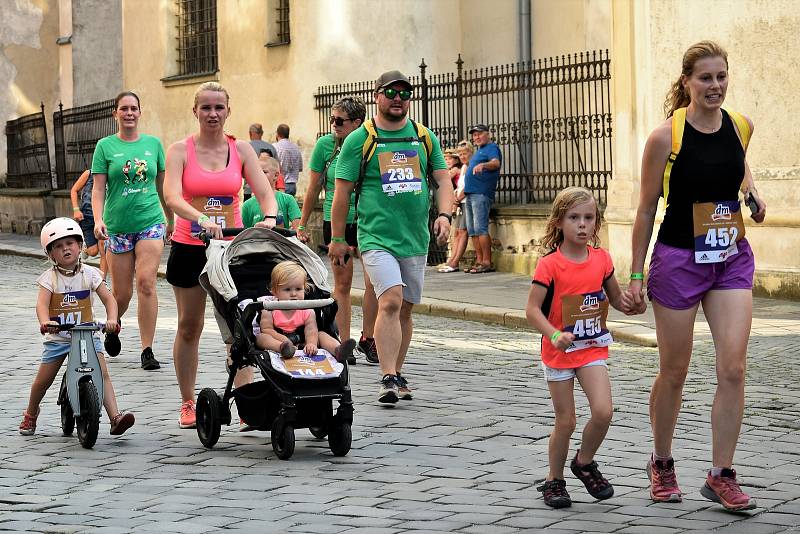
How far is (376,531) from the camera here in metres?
5.94

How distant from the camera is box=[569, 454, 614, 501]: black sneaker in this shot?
6.34 metres

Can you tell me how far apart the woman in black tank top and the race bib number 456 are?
0.54 ft

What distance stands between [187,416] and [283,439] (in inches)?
46.1

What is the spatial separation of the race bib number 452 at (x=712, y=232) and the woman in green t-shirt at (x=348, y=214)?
4570 mm

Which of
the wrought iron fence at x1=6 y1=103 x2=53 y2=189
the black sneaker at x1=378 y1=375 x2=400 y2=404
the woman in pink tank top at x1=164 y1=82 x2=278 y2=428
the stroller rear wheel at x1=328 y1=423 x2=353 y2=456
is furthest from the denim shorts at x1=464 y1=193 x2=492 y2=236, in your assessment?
the wrought iron fence at x1=6 y1=103 x2=53 y2=189

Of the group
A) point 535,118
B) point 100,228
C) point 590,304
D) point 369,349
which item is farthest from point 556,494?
point 535,118

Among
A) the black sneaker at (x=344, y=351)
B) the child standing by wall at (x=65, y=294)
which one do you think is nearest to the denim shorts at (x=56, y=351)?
the child standing by wall at (x=65, y=294)

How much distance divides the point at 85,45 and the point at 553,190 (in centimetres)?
2248

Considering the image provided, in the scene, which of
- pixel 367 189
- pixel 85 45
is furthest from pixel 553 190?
pixel 85 45

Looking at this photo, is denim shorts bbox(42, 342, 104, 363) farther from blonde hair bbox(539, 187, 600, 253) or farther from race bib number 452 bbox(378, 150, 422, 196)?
blonde hair bbox(539, 187, 600, 253)

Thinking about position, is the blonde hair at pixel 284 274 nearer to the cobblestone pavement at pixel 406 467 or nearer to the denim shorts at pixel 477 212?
the cobblestone pavement at pixel 406 467

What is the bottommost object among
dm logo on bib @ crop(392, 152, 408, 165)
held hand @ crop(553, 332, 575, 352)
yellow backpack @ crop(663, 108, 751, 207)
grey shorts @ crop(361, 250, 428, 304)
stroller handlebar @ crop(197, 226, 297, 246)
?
held hand @ crop(553, 332, 575, 352)

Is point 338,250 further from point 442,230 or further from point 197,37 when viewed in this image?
point 197,37

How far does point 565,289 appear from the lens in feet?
20.8
